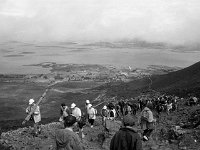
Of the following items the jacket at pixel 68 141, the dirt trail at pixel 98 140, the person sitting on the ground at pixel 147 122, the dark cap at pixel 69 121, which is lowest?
the dirt trail at pixel 98 140

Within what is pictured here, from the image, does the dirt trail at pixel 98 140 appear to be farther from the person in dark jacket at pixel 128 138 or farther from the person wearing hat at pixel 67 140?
the person wearing hat at pixel 67 140

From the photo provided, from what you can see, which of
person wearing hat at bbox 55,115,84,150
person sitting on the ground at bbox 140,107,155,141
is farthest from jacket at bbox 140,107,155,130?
person wearing hat at bbox 55,115,84,150

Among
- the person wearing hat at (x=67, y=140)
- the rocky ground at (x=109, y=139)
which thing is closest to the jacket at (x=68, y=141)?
the person wearing hat at (x=67, y=140)

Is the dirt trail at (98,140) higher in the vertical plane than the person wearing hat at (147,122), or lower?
lower

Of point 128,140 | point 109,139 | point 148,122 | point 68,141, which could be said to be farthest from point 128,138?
point 109,139

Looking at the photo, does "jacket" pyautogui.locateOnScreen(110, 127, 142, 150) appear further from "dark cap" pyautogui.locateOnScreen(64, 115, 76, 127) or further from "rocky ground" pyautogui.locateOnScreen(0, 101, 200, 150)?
"rocky ground" pyautogui.locateOnScreen(0, 101, 200, 150)

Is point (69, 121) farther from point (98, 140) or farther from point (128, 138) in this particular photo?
point (98, 140)

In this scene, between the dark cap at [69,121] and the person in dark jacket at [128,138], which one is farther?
the dark cap at [69,121]

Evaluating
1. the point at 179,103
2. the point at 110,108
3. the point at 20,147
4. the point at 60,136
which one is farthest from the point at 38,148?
the point at 179,103
